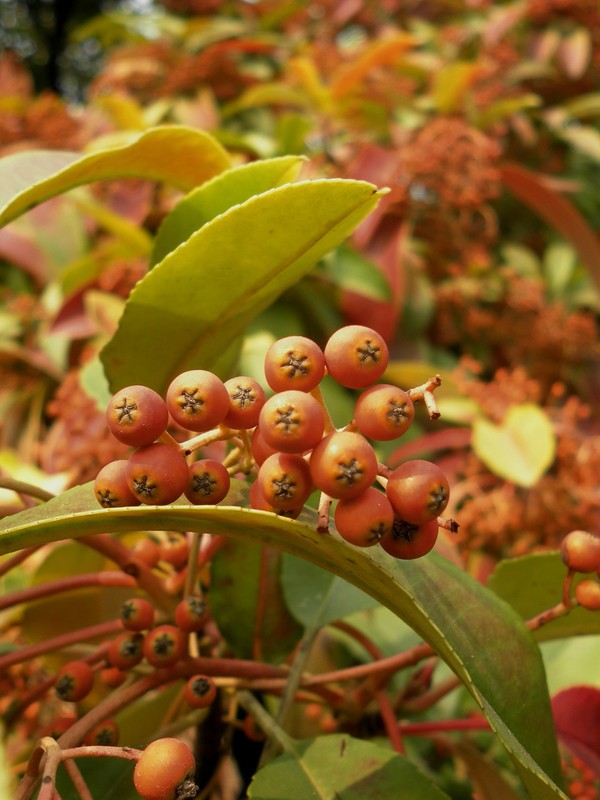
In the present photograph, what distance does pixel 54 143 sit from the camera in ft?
7.37

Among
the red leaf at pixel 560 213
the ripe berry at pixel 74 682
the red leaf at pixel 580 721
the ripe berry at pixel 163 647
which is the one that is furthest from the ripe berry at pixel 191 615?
the red leaf at pixel 560 213

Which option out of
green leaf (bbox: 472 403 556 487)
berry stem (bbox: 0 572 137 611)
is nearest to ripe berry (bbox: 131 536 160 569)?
berry stem (bbox: 0 572 137 611)

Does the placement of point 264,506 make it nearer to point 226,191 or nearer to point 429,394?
point 429,394

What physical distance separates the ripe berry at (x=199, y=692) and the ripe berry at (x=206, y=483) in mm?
257

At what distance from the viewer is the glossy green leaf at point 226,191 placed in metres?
0.75

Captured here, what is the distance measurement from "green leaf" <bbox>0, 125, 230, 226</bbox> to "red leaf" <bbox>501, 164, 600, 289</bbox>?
1279mm

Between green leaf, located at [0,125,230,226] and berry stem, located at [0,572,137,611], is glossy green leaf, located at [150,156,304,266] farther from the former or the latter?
berry stem, located at [0,572,137,611]

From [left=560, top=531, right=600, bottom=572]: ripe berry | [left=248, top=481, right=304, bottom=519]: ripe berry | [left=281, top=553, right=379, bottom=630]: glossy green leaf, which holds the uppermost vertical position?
[left=248, top=481, right=304, bottom=519]: ripe berry

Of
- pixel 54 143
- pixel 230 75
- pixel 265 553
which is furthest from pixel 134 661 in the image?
pixel 230 75

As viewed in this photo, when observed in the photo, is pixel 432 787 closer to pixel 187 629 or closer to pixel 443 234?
pixel 187 629

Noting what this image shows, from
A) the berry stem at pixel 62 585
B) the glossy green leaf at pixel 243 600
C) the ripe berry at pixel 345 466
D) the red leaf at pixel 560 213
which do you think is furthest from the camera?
the red leaf at pixel 560 213

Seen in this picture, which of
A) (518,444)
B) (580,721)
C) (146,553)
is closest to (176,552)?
(146,553)

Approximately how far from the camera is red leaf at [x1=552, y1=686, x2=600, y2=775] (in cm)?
85

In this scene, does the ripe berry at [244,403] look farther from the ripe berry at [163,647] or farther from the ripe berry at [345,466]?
Answer: the ripe berry at [163,647]
